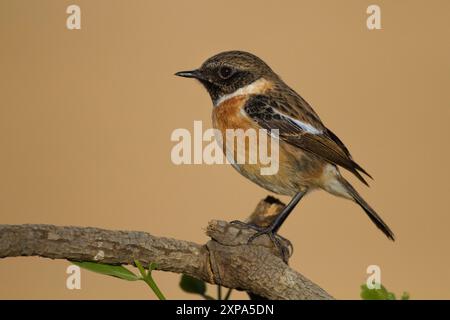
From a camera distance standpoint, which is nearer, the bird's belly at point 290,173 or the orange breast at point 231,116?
the bird's belly at point 290,173

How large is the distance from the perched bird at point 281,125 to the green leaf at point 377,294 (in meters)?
1.88

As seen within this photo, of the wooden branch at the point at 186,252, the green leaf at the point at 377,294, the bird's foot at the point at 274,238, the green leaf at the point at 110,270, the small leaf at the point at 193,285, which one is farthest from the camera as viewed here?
the bird's foot at the point at 274,238

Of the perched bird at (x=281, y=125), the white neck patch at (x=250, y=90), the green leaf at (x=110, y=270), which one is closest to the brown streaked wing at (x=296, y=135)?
the perched bird at (x=281, y=125)

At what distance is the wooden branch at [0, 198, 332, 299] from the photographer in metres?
2.09

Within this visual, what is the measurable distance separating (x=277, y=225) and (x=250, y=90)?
969 millimetres

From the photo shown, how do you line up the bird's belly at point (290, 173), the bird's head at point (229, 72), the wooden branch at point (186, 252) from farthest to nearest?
the bird's head at point (229, 72) < the bird's belly at point (290, 173) < the wooden branch at point (186, 252)

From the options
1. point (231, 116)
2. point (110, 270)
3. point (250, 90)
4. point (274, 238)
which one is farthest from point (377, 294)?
point (250, 90)

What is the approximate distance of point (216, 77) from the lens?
390 centimetres

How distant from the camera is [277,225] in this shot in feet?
11.1

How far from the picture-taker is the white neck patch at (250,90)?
12.8ft

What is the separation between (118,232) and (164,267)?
0.24m

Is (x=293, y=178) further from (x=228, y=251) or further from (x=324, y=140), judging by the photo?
(x=228, y=251)

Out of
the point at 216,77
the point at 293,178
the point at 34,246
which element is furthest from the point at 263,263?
the point at 216,77

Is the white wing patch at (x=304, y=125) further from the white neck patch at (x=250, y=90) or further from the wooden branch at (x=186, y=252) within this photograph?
the wooden branch at (x=186, y=252)
